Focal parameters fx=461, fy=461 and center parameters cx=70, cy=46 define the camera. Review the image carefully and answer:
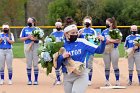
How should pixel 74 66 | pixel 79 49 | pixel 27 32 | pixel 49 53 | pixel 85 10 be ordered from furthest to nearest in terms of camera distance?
1. pixel 85 10
2. pixel 27 32
3. pixel 49 53
4. pixel 79 49
5. pixel 74 66

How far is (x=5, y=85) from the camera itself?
14.4m

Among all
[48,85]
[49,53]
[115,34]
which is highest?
[115,34]

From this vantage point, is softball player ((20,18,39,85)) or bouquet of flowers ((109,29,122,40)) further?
softball player ((20,18,39,85))

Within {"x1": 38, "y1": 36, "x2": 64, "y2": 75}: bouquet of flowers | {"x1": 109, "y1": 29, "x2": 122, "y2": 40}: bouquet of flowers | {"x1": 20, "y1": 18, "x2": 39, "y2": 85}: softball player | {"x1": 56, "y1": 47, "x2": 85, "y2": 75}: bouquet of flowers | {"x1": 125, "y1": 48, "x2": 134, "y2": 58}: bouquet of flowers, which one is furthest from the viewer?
{"x1": 20, "y1": 18, "x2": 39, "y2": 85}: softball player

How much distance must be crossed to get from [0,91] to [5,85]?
4.54ft

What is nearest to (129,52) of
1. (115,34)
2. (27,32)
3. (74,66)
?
(115,34)

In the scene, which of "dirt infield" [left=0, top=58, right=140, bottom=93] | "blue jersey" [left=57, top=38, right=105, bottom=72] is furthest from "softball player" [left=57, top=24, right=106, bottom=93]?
"dirt infield" [left=0, top=58, right=140, bottom=93]

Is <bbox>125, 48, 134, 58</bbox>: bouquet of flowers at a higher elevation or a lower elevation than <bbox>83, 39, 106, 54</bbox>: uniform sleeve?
lower

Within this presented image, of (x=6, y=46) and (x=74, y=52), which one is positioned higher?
(x=74, y=52)

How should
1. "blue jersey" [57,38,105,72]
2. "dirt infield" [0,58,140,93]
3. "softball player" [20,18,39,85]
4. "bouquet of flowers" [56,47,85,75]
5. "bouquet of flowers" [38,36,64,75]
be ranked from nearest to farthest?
1. "bouquet of flowers" [56,47,85,75]
2. "blue jersey" [57,38,105,72]
3. "bouquet of flowers" [38,36,64,75]
4. "dirt infield" [0,58,140,93]
5. "softball player" [20,18,39,85]

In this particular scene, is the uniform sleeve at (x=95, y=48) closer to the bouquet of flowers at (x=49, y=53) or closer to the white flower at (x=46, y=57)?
the bouquet of flowers at (x=49, y=53)

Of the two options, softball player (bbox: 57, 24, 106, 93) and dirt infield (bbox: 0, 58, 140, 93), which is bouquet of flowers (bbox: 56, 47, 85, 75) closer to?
softball player (bbox: 57, 24, 106, 93)

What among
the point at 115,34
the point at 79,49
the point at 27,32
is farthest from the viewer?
the point at 27,32

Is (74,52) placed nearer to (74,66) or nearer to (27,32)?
(74,66)
